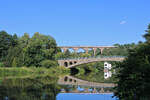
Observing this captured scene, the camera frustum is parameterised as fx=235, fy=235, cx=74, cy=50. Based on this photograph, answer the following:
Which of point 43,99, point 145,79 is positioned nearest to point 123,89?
point 145,79

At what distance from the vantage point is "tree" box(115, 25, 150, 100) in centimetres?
1193

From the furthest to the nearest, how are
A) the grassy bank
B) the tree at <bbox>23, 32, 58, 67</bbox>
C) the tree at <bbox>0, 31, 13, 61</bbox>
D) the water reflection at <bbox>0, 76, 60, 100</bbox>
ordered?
the tree at <bbox>0, 31, 13, 61</bbox>
the tree at <bbox>23, 32, 58, 67</bbox>
the grassy bank
the water reflection at <bbox>0, 76, 60, 100</bbox>

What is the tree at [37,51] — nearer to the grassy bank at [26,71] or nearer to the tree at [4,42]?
the grassy bank at [26,71]

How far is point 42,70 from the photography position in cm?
4466

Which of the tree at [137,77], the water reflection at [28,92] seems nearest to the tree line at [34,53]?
the water reflection at [28,92]

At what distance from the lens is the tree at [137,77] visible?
39.1 feet

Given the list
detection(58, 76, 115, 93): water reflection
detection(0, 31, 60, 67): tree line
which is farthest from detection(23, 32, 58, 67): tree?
detection(58, 76, 115, 93): water reflection

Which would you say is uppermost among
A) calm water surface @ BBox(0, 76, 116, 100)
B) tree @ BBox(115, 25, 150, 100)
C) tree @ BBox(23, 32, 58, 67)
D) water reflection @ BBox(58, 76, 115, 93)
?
tree @ BBox(23, 32, 58, 67)

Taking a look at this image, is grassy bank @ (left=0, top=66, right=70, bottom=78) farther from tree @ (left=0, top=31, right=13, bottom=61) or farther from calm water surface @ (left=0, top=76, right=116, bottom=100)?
calm water surface @ (left=0, top=76, right=116, bottom=100)

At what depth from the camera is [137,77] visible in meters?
12.5

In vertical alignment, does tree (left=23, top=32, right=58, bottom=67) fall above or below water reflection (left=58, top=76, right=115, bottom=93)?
above

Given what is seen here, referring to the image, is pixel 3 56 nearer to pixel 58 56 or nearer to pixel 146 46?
pixel 58 56

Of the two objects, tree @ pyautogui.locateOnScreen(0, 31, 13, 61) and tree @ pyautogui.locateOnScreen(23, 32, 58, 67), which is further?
tree @ pyautogui.locateOnScreen(0, 31, 13, 61)

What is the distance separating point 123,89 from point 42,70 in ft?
106
